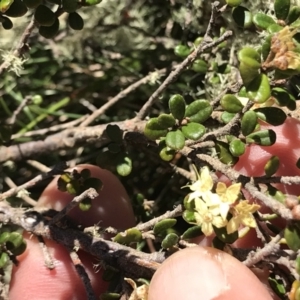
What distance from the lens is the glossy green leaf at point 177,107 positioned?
0.90 m

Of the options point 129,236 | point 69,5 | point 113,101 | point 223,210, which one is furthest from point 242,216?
point 113,101

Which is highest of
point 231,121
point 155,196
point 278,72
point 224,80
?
point 278,72

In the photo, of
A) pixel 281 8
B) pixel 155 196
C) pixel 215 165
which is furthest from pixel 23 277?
pixel 281 8

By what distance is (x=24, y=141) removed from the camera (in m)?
1.55

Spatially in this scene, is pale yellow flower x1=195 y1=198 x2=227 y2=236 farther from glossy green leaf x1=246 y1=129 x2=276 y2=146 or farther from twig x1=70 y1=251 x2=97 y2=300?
twig x1=70 y1=251 x2=97 y2=300

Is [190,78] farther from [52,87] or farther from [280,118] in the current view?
[280,118]

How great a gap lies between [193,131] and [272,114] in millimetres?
143

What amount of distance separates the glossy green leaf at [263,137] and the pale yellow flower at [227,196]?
5.0 inches

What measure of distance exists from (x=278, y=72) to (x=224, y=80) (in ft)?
1.82

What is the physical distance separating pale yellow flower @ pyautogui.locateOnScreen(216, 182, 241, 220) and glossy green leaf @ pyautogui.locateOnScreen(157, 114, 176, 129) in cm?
17

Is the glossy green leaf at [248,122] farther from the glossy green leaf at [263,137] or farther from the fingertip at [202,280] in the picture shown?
the fingertip at [202,280]

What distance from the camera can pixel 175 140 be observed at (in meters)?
0.89

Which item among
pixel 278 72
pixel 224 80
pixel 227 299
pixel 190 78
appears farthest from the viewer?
pixel 190 78

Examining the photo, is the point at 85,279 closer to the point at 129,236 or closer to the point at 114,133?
the point at 129,236
